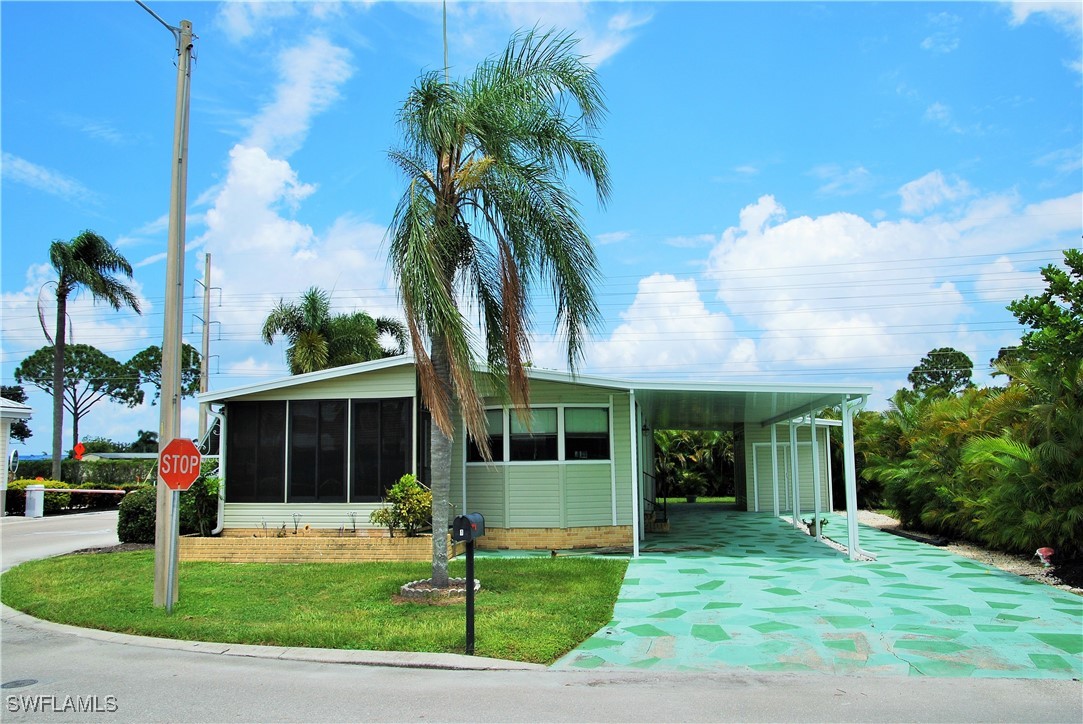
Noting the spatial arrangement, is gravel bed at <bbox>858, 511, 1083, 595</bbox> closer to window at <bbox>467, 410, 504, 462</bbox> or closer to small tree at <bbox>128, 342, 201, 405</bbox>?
window at <bbox>467, 410, 504, 462</bbox>

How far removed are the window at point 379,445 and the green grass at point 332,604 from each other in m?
1.96

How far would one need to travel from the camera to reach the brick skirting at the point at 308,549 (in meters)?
13.1

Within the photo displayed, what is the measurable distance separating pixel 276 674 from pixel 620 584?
514cm

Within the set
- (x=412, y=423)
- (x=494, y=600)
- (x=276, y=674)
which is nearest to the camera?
(x=276, y=674)

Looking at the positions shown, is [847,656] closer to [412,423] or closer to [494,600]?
[494,600]

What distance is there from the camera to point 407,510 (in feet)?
44.0

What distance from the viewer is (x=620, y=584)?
10688 millimetres

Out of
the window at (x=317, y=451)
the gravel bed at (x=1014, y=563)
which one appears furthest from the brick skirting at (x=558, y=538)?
the gravel bed at (x=1014, y=563)

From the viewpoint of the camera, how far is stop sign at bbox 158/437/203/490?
888 centimetres

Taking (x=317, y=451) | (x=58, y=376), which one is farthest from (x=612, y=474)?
(x=58, y=376)

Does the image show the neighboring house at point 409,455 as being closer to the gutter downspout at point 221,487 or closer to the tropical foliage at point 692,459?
the gutter downspout at point 221,487

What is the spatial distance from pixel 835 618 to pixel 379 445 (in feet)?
27.4

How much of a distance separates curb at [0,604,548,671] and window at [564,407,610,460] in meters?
7.78

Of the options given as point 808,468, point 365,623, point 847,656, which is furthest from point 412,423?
point 808,468
